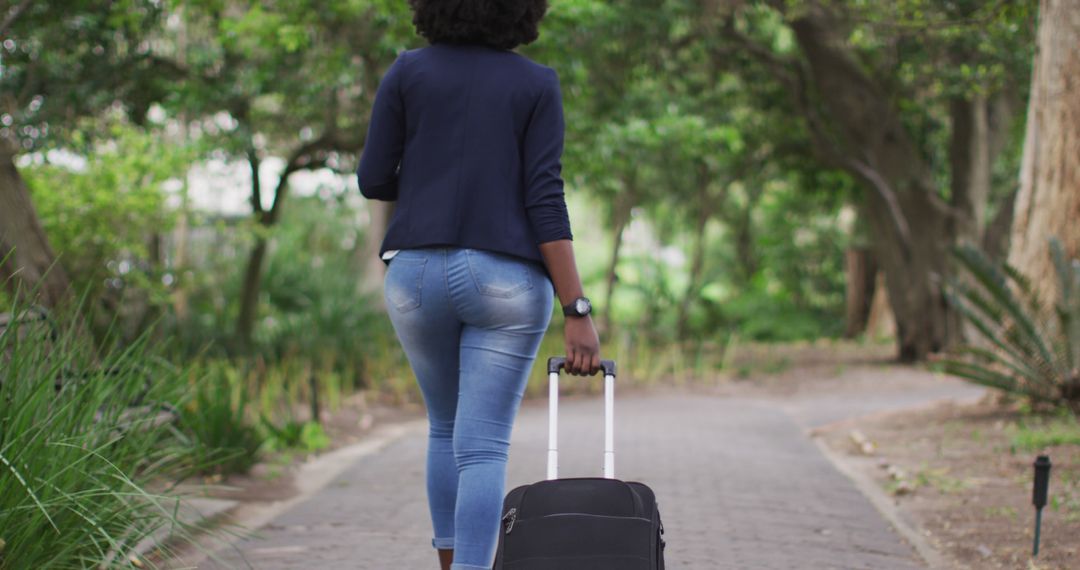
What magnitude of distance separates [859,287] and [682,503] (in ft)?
64.7

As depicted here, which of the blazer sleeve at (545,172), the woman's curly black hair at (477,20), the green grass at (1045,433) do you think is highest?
the woman's curly black hair at (477,20)

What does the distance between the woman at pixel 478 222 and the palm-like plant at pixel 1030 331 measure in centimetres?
720

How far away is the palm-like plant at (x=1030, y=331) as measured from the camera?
9539 mm

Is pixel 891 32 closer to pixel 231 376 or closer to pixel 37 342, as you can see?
pixel 231 376

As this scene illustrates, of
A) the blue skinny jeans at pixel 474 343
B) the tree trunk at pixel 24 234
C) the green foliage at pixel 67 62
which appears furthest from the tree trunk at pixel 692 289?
the blue skinny jeans at pixel 474 343

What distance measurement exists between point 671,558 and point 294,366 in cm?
731

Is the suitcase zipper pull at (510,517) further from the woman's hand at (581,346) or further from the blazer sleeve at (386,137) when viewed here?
the blazer sleeve at (386,137)

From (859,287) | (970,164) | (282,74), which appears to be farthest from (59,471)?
(859,287)

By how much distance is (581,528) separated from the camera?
3.25 metres

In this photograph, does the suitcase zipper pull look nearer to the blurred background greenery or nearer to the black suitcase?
the black suitcase

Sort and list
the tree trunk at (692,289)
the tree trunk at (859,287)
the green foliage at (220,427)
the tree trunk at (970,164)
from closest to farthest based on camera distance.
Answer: the green foliage at (220,427), the tree trunk at (970,164), the tree trunk at (692,289), the tree trunk at (859,287)

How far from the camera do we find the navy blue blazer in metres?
3.39

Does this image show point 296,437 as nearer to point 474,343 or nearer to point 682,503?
point 682,503

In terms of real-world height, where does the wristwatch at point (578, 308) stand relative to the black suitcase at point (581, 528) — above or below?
above
